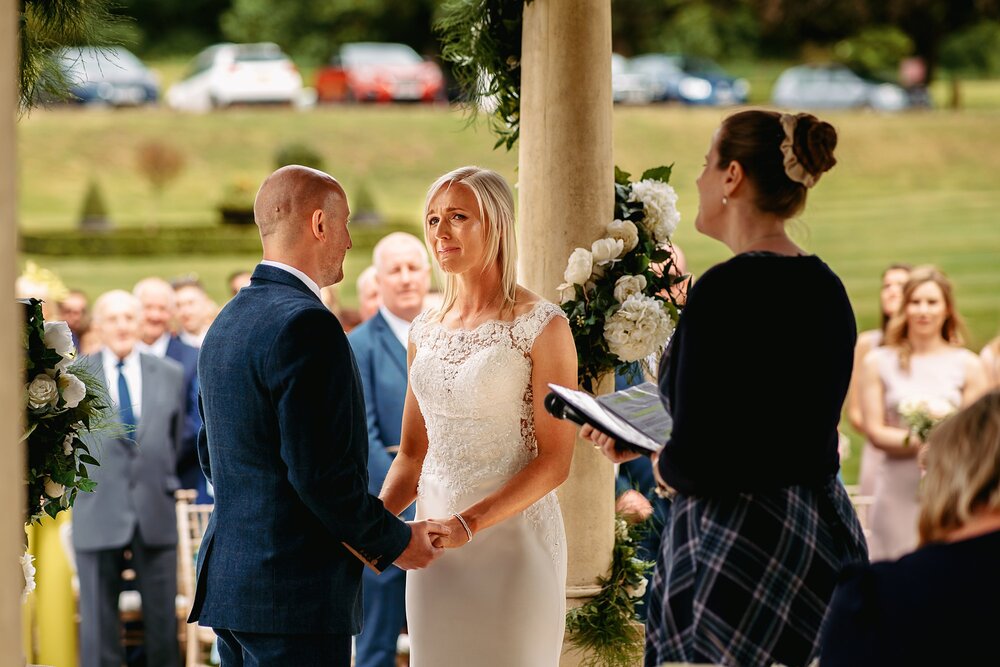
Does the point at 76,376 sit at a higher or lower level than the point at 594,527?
higher

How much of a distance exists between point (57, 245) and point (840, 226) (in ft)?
43.2

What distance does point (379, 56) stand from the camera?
97.1ft

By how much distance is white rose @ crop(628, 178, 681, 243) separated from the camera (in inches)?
181

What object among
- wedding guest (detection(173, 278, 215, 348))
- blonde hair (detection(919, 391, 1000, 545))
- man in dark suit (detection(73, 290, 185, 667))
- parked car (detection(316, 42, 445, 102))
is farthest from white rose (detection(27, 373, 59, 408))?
parked car (detection(316, 42, 445, 102))

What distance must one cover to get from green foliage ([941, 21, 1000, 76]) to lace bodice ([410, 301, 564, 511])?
32198 millimetres

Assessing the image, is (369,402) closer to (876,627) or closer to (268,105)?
(876,627)

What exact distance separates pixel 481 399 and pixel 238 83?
2540 centimetres

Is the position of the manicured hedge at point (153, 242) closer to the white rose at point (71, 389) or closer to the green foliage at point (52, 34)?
the green foliage at point (52, 34)

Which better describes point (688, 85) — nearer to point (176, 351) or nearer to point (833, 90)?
point (833, 90)

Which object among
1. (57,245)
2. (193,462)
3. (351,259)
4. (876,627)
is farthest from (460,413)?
(57,245)

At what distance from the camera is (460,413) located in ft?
13.3

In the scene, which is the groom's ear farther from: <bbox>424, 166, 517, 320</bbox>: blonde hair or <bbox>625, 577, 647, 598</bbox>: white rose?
<bbox>625, 577, 647, 598</bbox>: white rose

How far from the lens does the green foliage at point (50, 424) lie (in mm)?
3711

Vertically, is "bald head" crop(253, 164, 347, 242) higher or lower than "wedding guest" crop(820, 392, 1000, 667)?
higher
